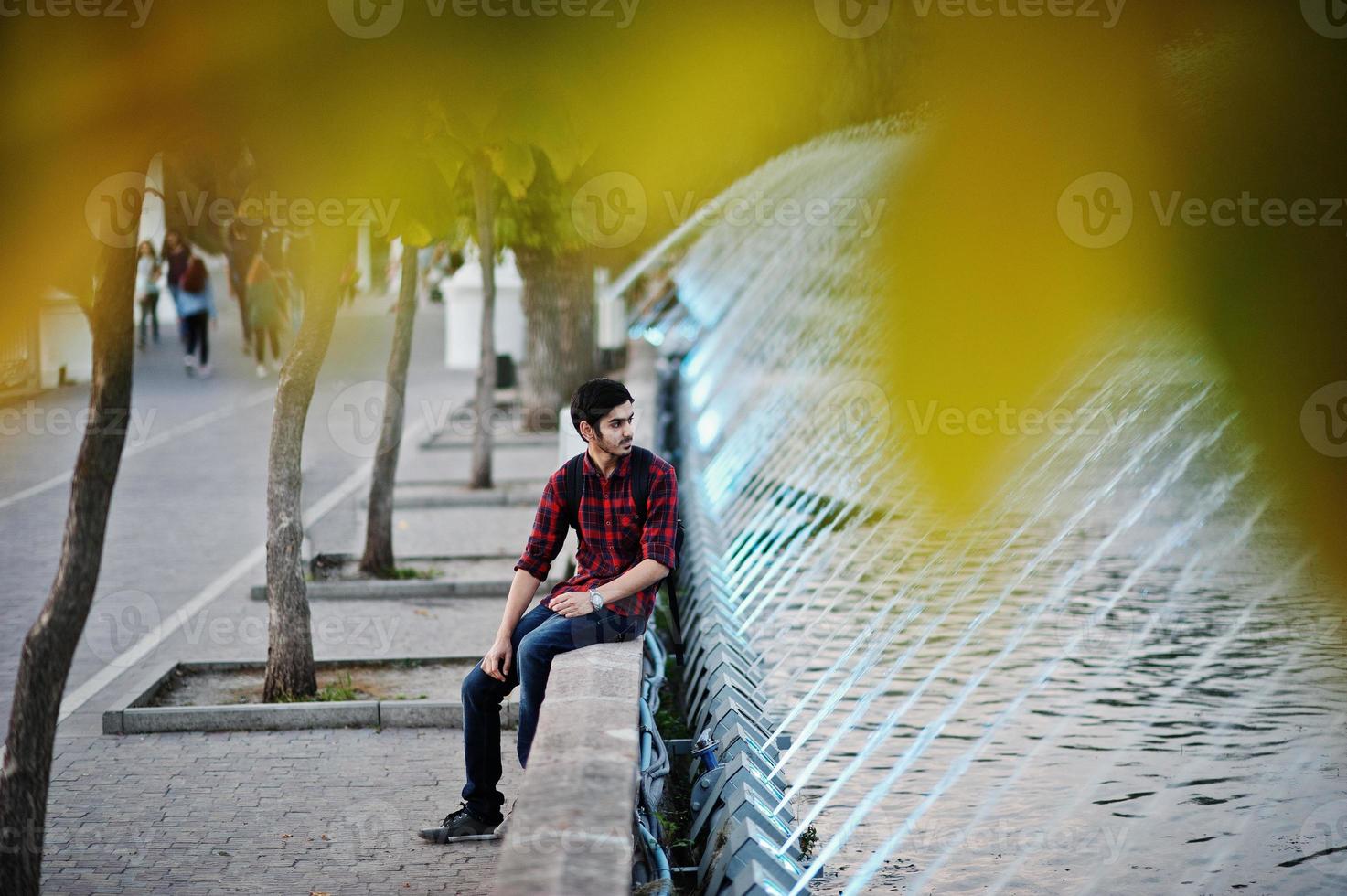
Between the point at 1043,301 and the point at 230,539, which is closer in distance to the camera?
the point at 1043,301

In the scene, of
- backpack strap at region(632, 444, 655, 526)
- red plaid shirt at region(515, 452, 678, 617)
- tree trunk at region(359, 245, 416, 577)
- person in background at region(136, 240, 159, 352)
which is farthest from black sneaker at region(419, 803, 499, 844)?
person in background at region(136, 240, 159, 352)

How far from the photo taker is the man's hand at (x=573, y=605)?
218 inches

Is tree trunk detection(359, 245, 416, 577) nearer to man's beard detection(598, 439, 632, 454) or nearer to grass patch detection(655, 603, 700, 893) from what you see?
grass patch detection(655, 603, 700, 893)

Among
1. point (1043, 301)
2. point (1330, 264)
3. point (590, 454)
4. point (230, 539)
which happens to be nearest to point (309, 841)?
point (590, 454)

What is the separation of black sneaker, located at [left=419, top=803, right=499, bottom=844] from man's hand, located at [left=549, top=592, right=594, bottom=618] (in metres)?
0.80

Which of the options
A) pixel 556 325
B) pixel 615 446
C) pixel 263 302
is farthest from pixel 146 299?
pixel 615 446

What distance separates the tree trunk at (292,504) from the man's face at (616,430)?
2.33 m

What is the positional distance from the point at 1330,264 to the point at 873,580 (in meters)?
6.61

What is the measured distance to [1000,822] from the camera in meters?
6.18

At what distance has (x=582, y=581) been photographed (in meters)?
5.75

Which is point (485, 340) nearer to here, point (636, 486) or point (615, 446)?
point (636, 486)

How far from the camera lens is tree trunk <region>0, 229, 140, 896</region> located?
4648 mm

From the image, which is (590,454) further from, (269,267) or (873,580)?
(269,267)

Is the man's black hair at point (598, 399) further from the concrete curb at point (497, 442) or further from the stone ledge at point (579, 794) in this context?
the concrete curb at point (497, 442)
